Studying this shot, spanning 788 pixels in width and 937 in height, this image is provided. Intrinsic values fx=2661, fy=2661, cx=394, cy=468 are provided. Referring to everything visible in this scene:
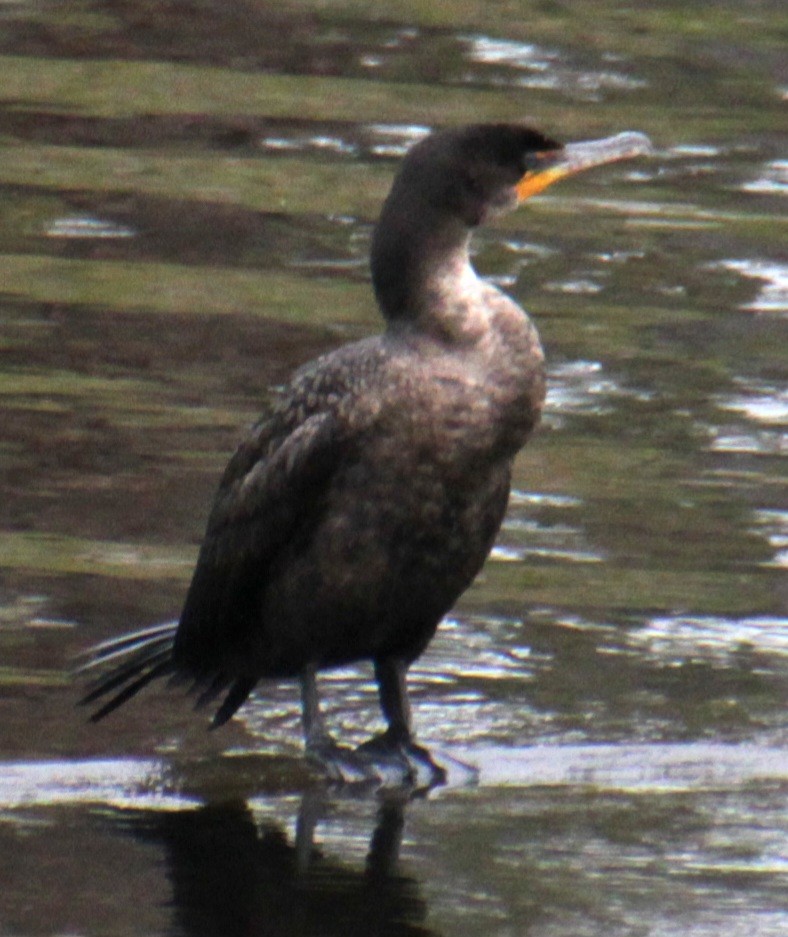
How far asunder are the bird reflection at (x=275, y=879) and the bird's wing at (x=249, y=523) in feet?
1.54

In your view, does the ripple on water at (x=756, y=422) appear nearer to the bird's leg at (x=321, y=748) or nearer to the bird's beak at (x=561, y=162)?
the bird's beak at (x=561, y=162)

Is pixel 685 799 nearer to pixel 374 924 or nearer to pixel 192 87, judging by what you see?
pixel 374 924

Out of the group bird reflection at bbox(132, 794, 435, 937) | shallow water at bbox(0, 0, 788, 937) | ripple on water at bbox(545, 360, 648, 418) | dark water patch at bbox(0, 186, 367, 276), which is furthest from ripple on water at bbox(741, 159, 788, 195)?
bird reflection at bbox(132, 794, 435, 937)

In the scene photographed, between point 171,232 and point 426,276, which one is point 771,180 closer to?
point 171,232

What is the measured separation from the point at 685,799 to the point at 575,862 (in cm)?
43

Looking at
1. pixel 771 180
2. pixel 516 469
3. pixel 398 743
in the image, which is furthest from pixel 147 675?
pixel 771 180

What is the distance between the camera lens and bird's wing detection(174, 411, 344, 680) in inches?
195

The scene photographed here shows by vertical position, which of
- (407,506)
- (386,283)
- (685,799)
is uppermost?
(386,283)

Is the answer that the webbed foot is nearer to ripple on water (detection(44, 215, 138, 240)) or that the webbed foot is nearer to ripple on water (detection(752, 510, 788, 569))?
ripple on water (detection(752, 510, 788, 569))

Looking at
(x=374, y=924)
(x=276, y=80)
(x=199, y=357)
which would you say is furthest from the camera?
(x=276, y=80)

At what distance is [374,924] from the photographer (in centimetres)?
412

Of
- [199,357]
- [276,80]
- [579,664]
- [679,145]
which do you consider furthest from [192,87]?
[579,664]

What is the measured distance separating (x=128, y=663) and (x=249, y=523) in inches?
15.2

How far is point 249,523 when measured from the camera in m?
5.07
